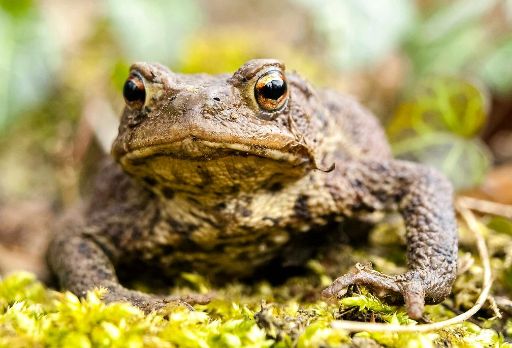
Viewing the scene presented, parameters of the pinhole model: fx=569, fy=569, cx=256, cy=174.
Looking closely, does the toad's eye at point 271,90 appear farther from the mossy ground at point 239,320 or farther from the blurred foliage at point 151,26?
the blurred foliage at point 151,26

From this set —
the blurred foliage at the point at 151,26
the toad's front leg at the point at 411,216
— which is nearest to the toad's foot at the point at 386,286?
the toad's front leg at the point at 411,216

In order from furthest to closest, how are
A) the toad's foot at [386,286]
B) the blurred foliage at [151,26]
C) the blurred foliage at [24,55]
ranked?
the blurred foliage at [24,55]
the blurred foliage at [151,26]
the toad's foot at [386,286]

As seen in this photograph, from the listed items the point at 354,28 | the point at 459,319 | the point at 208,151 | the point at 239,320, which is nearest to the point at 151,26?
the point at 354,28

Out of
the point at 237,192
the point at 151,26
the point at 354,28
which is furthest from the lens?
the point at 151,26

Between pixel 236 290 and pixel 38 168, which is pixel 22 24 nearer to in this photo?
pixel 38 168

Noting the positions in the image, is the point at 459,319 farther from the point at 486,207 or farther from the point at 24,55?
the point at 24,55

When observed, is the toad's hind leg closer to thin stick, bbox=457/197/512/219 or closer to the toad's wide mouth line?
the toad's wide mouth line

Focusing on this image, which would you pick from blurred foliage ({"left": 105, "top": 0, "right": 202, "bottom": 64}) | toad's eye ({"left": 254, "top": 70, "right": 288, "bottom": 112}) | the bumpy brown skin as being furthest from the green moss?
blurred foliage ({"left": 105, "top": 0, "right": 202, "bottom": 64})
